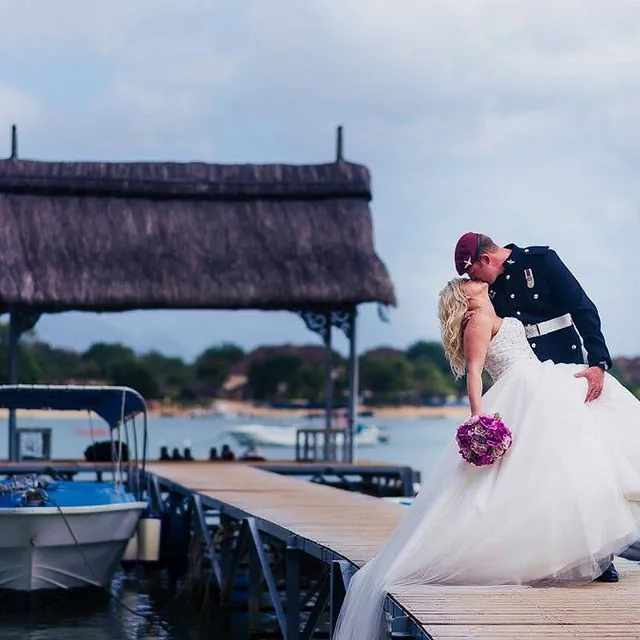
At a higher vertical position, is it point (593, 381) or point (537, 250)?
point (537, 250)

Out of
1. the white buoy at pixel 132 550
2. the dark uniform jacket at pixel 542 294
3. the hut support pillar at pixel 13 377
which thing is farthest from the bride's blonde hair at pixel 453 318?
A: the hut support pillar at pixel 13 377

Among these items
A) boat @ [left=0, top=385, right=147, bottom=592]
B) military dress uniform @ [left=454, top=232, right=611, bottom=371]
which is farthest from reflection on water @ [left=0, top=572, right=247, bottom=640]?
military dress uniform @ [left=454, top=232, right=611, bottom=371]

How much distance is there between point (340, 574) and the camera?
9.27 m

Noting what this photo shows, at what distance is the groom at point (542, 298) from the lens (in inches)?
319

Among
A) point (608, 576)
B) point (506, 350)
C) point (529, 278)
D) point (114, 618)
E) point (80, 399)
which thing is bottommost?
point (114, 618)

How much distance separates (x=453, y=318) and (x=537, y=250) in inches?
24.9

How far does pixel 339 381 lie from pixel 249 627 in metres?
64.7

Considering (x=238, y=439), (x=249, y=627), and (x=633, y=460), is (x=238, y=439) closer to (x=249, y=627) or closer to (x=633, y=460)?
(x=249, y=627)

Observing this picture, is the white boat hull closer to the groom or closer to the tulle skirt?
the tulle skirt

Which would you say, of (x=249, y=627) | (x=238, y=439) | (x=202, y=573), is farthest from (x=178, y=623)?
(x=238, y=439)

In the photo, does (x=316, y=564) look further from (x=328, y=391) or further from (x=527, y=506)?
(x=527, y=506)

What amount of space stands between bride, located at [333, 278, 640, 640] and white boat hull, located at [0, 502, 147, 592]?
23.5ft

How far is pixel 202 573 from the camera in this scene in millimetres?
16938

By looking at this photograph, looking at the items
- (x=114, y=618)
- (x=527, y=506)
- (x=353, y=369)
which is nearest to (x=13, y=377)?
(x=353, y=369)
